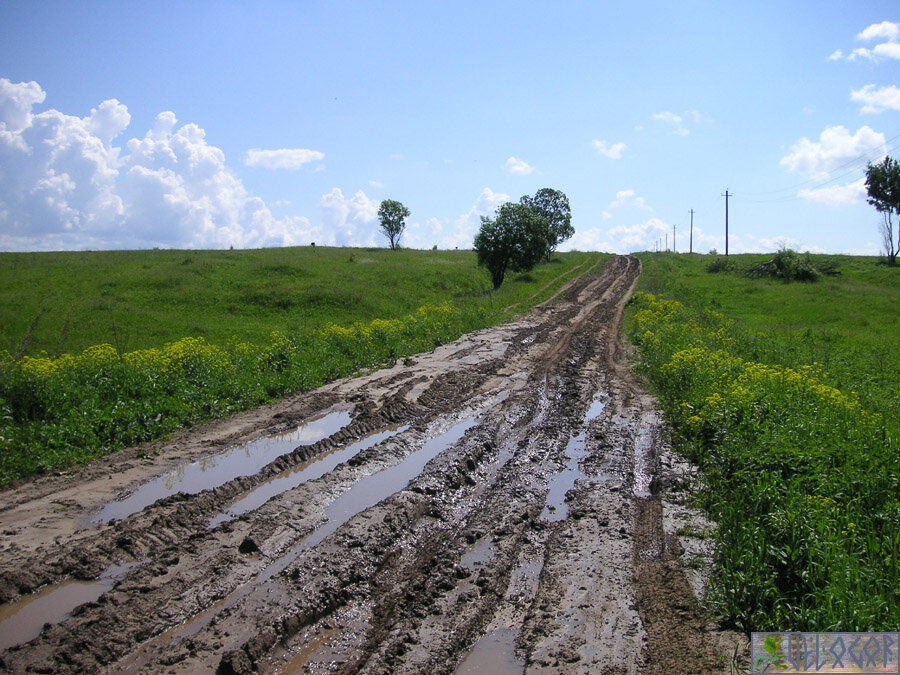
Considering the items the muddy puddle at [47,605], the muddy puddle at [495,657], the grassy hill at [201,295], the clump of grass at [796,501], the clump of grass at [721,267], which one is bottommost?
the muddy puddle at [495,657]

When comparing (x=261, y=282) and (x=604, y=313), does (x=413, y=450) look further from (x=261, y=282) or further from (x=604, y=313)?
(x=261, y=282)

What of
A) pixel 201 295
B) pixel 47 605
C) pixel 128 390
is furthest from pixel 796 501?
pixel 201 295

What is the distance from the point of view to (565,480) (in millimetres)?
8422

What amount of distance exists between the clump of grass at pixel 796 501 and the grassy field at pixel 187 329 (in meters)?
9.40

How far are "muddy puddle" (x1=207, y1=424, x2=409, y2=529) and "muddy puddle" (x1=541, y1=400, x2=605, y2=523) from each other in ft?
10.6

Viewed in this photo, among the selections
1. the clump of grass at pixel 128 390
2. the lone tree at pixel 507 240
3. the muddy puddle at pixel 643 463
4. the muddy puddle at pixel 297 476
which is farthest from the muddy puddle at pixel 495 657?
the lone tree at pixel 507 240

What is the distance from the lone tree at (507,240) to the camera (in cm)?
3550

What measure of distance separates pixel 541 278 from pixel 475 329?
21.9 metres

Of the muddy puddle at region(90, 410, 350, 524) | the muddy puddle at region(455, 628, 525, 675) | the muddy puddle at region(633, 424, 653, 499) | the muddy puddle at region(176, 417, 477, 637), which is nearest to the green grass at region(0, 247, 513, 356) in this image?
the muddy puddle at region(90, 410, 350, 524)

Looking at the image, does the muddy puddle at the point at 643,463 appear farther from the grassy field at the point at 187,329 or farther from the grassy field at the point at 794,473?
the grassy field at the point at 187,329

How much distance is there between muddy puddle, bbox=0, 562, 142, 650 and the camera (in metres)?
5.04

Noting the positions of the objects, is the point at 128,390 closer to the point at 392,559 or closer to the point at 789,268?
the point at 392,559

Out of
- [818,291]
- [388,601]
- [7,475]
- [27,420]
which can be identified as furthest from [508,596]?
[818,291]

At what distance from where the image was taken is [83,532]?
6863 mm
